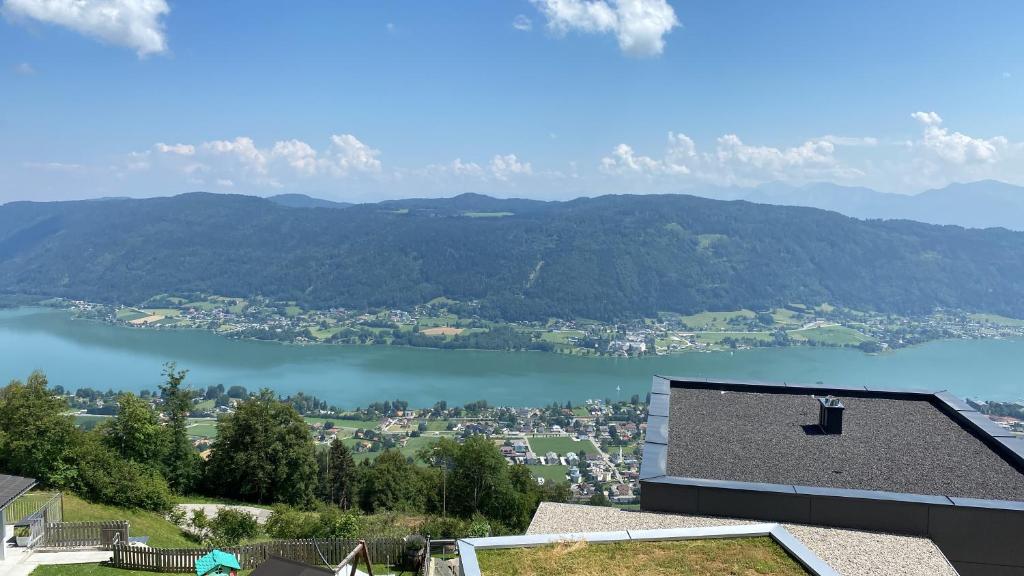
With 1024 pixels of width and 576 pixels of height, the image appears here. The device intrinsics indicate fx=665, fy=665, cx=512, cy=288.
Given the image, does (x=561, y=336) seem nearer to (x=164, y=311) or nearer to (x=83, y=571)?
(x=164, y=311)

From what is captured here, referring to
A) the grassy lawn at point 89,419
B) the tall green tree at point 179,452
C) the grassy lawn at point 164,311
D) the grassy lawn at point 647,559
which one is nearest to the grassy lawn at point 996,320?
the tall green tree at point 179,452

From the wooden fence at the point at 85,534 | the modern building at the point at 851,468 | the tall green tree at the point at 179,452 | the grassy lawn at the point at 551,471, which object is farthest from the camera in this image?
the grassy lawn at the point at 551,471

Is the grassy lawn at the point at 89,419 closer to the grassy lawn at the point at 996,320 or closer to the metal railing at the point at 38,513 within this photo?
the metal railing at the point at 38,513

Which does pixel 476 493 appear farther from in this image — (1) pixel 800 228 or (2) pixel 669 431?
(1) pixel 800 228

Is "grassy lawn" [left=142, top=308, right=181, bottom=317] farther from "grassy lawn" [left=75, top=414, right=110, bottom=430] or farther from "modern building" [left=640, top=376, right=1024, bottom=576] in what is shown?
"modern building" [left=640, top=376, right=1024, bottom=576]

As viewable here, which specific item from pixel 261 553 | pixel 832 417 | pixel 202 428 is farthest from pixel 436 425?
pixel 832 417

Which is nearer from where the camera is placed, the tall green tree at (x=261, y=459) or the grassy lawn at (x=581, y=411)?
the tall green tree at (x=261, y=459)

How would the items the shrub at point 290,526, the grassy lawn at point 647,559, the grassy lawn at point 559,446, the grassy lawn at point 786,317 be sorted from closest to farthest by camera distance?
1. the grassy lawn at point 647,559
2. the shrub at point 290,526
3. the grassy lawn at point 559,446
4. the grassy lawn at point 786,317

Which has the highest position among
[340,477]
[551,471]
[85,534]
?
[85,534]
